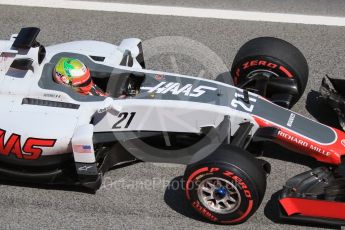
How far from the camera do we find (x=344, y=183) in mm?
6070

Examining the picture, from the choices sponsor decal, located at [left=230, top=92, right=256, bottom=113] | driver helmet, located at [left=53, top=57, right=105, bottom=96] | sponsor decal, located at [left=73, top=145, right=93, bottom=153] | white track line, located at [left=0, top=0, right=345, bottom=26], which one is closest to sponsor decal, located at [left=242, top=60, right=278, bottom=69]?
sponsor decal, located at [left=230, top=92, right=256, bottom=113]

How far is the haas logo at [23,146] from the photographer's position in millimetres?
6457

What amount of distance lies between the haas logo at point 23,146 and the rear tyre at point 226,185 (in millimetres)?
1479

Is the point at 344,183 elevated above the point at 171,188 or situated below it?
above

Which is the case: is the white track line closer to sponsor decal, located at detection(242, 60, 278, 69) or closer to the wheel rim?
sponsor decal, located at detection(242, 60, 278, 69)

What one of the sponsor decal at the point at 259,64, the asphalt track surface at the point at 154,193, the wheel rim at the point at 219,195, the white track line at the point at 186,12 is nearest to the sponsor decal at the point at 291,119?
the asphalt track surface at the point at 154,193

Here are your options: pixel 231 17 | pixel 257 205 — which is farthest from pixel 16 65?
pixel 231 17

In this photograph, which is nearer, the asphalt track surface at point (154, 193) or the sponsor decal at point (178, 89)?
the asphalt track surface at point (154, 193)

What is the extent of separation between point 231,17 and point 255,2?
0.57 m

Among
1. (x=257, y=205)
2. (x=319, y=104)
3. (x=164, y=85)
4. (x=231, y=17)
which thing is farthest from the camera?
(x=231, y=17)

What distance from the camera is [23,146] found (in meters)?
6.49

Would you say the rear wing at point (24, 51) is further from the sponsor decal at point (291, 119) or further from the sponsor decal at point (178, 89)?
the sponsor decal at point (291, 119)

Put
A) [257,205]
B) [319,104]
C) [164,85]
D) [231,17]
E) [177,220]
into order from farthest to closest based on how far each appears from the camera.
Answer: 1. [231,17]
2. [319,104]
3. [164,85]
4. [177,220]
5. [257,205]

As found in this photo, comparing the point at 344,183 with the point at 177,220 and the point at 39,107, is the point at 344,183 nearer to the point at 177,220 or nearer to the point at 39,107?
the point at 177,220
